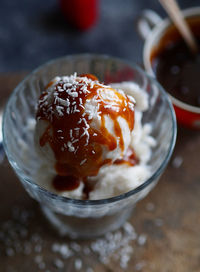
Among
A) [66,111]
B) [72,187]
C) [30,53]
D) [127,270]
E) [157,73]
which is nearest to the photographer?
[66,111]

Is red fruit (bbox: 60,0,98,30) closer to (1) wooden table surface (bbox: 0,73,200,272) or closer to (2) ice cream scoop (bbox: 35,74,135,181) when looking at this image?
(1) wooden table surface (bbox: 0,73,200,272)

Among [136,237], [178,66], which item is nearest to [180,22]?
[178,66]

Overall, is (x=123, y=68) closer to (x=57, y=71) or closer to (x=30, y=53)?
(x=57, y=71)

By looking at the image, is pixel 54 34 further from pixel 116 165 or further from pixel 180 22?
pixel 116 165

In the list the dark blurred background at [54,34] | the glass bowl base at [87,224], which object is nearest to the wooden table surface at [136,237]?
the glass bowl base at [87,224]

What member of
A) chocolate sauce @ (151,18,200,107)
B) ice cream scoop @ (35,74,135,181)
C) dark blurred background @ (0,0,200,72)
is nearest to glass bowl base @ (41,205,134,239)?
ice cream scoop @ (35,74,135,181)

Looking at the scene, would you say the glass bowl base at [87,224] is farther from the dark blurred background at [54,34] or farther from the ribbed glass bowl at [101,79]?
the dark blurred background at [54,34]

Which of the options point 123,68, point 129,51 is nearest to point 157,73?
point 123,68
